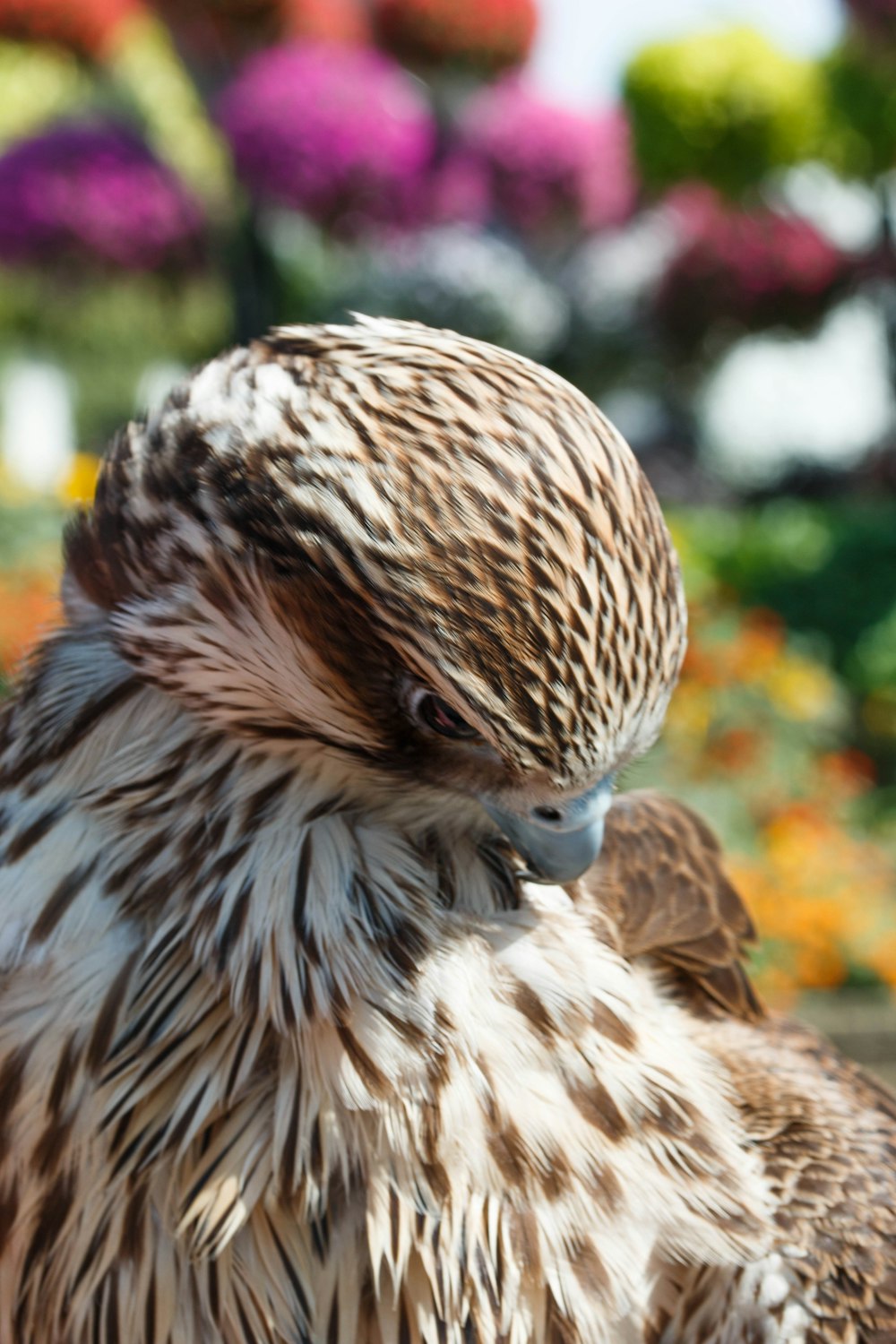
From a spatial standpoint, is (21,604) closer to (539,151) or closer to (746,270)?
(539,151)

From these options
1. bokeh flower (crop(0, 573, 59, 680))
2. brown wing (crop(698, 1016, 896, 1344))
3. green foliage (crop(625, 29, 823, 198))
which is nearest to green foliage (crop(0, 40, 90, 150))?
green foliage (crop(625, 29, 823, 198))

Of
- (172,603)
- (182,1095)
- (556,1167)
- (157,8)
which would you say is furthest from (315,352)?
(157,8)

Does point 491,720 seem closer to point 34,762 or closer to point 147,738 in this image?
point 147,738

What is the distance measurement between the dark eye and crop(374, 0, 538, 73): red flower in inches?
576

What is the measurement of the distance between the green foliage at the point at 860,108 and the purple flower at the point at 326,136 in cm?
425

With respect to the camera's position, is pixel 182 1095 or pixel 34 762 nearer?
pixel 182 1095

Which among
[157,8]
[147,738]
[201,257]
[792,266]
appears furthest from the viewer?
[792,266]

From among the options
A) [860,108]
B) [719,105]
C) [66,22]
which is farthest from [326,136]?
[860,108]

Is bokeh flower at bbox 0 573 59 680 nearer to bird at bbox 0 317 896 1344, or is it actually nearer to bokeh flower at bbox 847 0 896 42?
bird at bbox 0 317 896 1344

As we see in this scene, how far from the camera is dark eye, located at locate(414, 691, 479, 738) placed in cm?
137

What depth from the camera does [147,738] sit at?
62.2 inches

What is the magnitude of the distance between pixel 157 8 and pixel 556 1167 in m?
14.9

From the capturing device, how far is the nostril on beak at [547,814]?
4.66ft

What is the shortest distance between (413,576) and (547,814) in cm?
31
